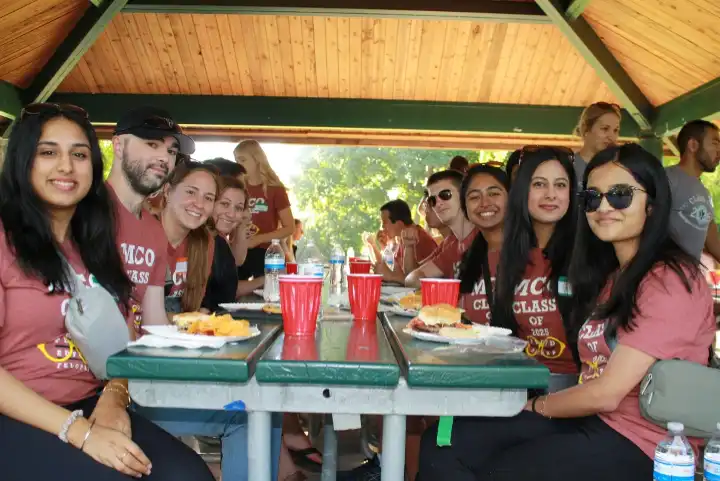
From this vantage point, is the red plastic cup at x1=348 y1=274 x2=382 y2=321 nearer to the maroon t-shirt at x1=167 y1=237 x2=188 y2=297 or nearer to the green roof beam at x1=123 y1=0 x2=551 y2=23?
the maroon t-shirt at x1=167 y1=237 x2=188 y2=297

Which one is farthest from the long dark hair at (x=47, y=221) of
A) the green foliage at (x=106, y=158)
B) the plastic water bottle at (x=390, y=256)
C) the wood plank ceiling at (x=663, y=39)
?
the wood plank ceiling at (x=663, y=39)

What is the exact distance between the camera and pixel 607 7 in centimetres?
605

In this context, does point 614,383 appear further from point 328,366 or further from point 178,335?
point 178,335

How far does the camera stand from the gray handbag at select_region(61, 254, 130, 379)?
1.75 m

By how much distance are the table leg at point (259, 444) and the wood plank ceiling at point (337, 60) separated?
5916mm

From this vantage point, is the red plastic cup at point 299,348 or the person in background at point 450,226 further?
the person in background at point 450,226

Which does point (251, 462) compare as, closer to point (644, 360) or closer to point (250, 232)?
point (644, 360)

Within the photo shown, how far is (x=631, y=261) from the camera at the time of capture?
1.98m

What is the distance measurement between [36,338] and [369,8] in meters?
5.09

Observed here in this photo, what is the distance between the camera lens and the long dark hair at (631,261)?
6.16 ft

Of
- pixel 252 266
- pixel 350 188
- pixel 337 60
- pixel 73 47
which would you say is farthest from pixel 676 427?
pixel 350 188

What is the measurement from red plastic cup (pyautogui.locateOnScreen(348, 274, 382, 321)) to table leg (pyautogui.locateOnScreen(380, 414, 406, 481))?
686mm

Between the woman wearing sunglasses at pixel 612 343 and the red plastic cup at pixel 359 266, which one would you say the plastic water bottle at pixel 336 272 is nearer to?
the red plastic cup at pixel 359 266

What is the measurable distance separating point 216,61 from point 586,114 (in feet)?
14.3
